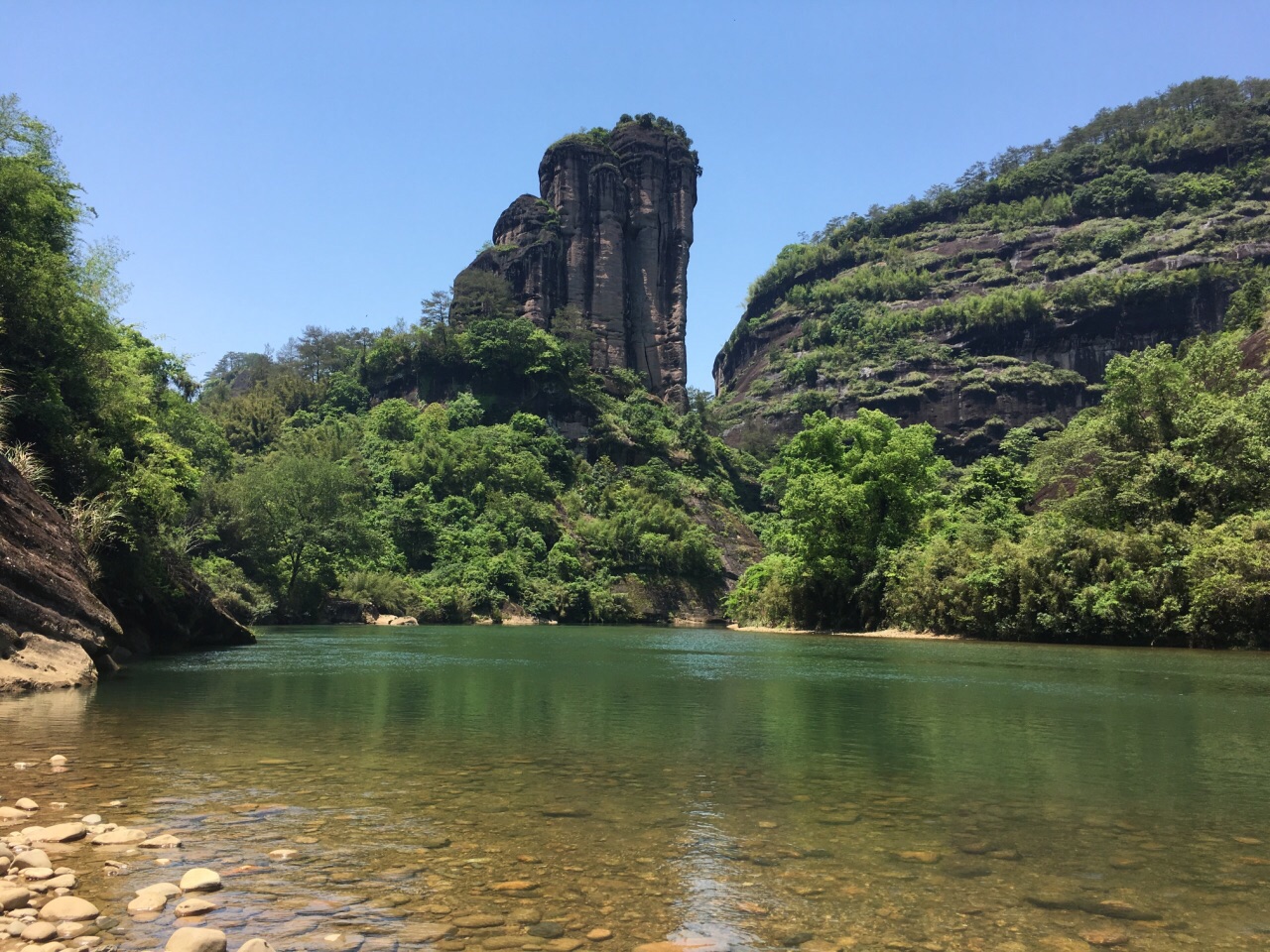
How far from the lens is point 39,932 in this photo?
5324 mm

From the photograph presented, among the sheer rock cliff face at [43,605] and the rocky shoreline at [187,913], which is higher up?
the sheer rock cliff face at [43,605]

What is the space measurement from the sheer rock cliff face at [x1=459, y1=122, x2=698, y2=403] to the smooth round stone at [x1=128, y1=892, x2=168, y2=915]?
111819 millimetres

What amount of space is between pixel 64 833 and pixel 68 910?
192cm

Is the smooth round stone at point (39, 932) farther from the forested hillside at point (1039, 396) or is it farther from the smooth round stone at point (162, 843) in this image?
the forested hillside at point (1039, 396)

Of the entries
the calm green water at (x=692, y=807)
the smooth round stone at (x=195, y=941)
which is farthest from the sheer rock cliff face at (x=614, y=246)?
the smooth round stone at (x=195, y=941)

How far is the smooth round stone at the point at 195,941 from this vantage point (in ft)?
16.4

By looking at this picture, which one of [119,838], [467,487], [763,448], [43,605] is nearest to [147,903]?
[119,838]

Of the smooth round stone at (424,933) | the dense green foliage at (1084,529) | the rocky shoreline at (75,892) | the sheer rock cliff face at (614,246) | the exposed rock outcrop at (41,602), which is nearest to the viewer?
the rocky shoreline at (75,892)

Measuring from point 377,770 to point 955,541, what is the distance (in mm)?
42387

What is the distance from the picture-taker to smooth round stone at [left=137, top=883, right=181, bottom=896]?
6069 mm

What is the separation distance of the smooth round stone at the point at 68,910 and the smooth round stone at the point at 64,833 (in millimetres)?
1664

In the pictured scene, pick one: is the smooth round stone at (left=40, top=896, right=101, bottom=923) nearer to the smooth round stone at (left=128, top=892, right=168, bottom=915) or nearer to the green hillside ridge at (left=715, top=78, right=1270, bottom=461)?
the smooth round stone at (left=128, top=892, right=168, bottom=915)

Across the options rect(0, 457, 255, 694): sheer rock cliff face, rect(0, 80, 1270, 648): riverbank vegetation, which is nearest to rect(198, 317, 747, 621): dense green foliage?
rect(0, 80, 1270, 648): riverbank vegetation

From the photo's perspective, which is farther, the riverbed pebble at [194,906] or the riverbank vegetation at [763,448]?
the riverbank vegetation at [763,448]
